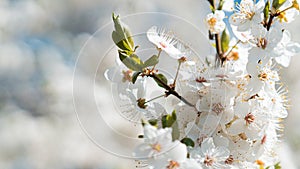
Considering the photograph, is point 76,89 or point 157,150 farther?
point 76,89

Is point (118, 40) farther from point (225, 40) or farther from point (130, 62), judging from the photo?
point (225, 40)

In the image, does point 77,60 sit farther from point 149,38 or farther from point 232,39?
point 232,39

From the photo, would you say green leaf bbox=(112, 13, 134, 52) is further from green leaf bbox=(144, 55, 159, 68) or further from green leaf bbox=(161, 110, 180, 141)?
green leaf bbox=(161, 110, 180, 141)

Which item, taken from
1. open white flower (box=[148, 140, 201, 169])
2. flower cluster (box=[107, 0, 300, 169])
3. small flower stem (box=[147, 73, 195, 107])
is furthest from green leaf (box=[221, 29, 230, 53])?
open white flower (box=[148, 140, 201, 169])

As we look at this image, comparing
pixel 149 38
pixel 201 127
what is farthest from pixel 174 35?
pixel 201 127

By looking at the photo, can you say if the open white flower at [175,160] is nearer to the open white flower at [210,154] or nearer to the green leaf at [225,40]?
the open white flower at [210,154]

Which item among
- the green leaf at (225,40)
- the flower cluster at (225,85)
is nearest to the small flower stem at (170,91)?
the flower cluster at (225,85)

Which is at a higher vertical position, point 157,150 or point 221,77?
point 221,77
